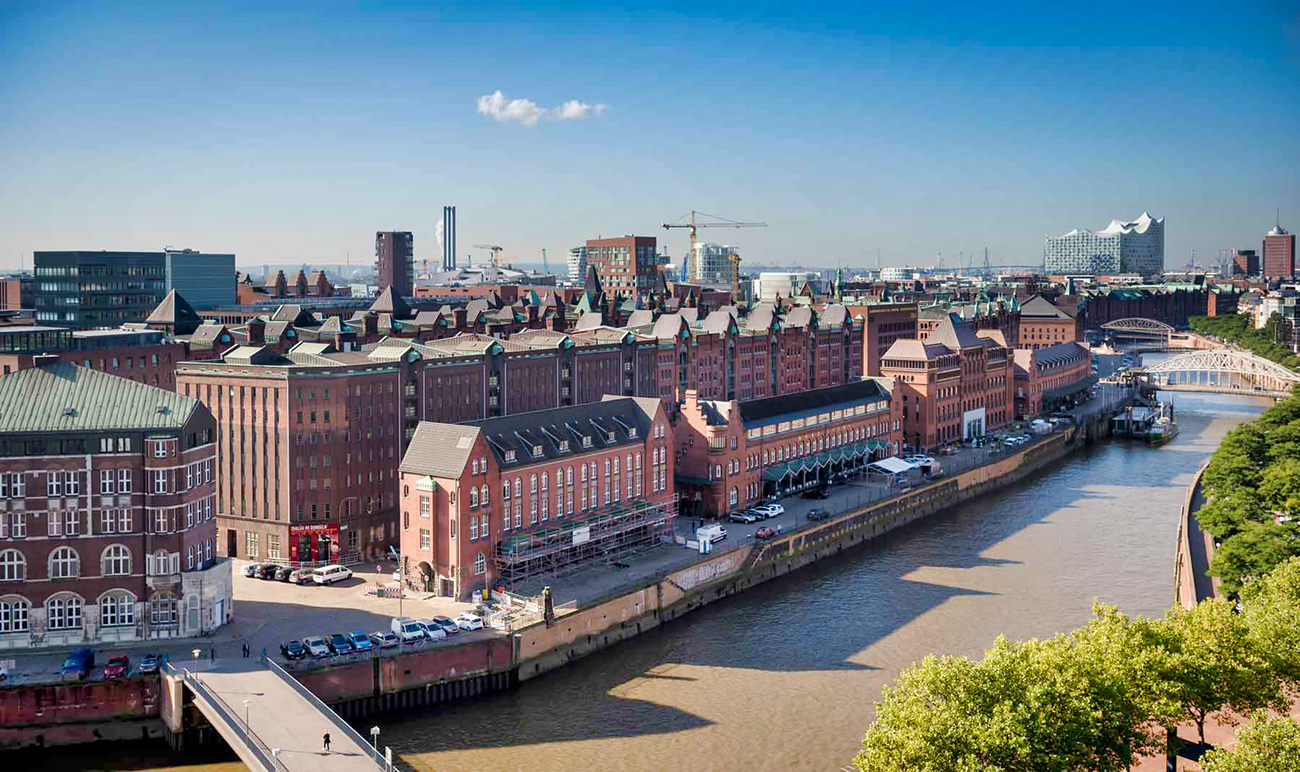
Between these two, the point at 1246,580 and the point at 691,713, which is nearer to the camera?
the point at 691,713

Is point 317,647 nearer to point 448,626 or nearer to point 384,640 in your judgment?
point 384,640

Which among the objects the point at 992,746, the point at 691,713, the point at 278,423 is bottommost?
the point at 691,713

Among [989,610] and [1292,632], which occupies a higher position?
[1292,632]

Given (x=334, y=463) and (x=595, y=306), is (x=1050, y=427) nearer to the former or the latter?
(x=595, y=306)

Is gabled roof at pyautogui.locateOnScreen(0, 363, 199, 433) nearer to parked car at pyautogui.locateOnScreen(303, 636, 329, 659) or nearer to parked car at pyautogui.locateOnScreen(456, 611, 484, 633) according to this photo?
parked car at pyautogui.locateOnScreen(303, 636, 329, 659)

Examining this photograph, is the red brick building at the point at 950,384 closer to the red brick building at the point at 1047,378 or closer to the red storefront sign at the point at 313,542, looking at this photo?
the red brick building at the point at 1047,378

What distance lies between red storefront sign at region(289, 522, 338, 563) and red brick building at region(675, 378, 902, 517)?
2889cm

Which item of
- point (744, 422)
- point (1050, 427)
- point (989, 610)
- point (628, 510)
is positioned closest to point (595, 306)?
point (1050, 427)

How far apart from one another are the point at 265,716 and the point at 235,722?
4.38 ft

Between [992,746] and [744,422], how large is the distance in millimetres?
62891

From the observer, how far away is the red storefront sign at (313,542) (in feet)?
277

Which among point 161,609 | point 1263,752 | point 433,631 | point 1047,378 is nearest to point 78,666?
point 161,609

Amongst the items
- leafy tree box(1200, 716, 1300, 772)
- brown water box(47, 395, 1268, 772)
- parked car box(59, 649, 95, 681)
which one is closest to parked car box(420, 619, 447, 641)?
brown water box(47, 395, 1268, 772)

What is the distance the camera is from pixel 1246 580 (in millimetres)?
68312
